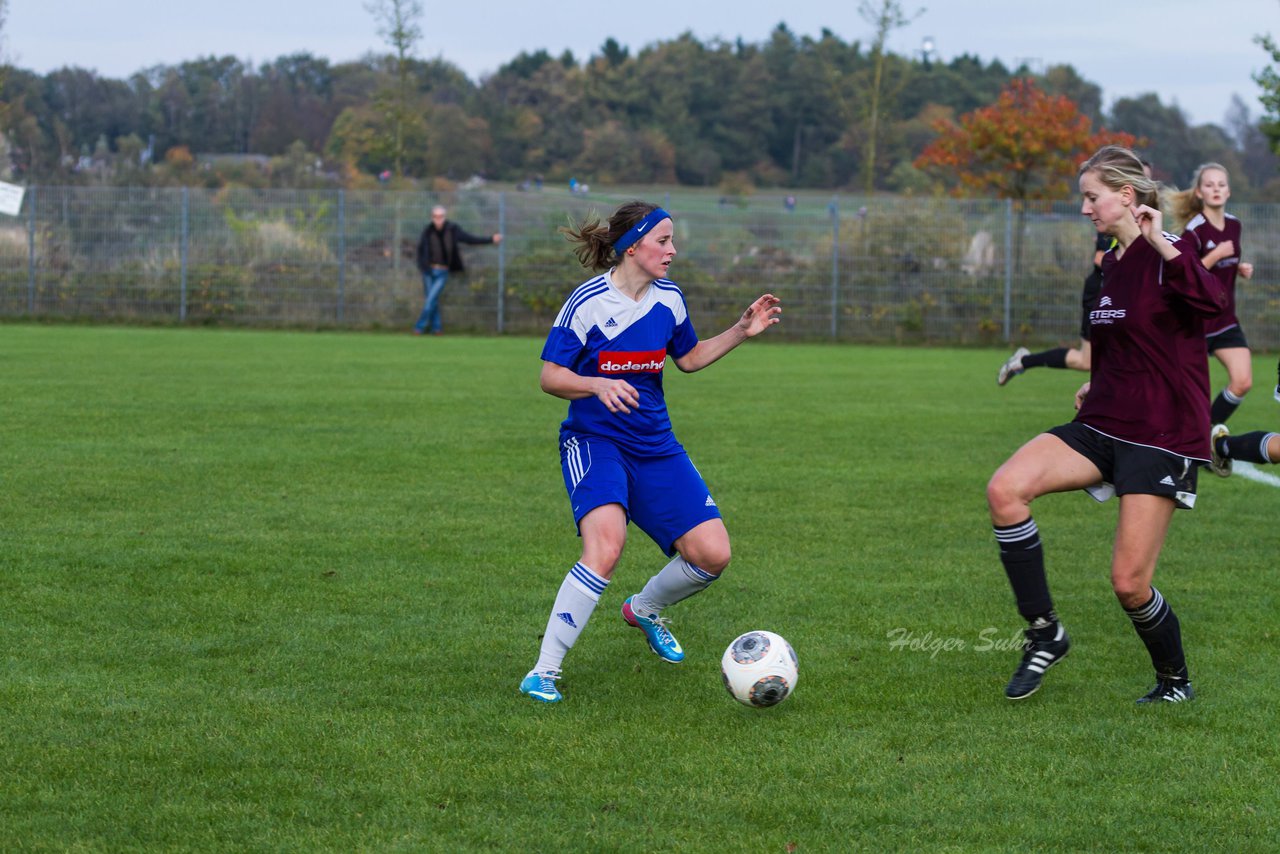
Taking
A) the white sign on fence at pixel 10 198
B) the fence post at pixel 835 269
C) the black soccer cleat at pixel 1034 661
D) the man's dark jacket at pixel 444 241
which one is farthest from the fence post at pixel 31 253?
the black soccer cleat at pixel 1034 661

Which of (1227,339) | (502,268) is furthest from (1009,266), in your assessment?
(1227,339)

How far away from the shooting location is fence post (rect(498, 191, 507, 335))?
25.6 m

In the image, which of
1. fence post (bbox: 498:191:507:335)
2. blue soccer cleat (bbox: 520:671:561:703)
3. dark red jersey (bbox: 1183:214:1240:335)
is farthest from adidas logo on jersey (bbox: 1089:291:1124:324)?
fence post (bbox: 498:191:507:335)

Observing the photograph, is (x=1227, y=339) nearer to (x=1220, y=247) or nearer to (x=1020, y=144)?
(x=1220, y=247)

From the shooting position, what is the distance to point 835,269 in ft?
81.7

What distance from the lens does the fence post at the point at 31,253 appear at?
1013 inches

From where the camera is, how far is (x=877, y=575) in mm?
6988

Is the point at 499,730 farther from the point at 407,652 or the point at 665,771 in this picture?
the point at 407,652

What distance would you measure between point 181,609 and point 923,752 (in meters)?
3.26

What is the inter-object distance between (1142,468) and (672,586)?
1808 mm

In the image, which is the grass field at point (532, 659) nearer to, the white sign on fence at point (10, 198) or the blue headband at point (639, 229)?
the blue headband at point (639, 229)

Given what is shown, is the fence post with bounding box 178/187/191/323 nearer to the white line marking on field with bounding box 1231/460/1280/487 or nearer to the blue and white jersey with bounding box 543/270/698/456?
the white line marking on field with bounding box 1231/460/1280/487

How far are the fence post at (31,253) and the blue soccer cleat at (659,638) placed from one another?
75.6 ft

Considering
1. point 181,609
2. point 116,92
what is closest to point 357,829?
point 181,609
